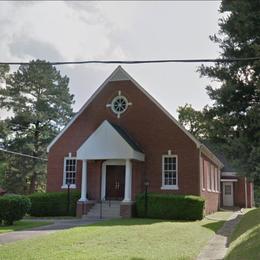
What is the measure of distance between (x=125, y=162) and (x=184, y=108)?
27.1 m

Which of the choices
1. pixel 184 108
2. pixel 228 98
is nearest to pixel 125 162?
pixel 228 98

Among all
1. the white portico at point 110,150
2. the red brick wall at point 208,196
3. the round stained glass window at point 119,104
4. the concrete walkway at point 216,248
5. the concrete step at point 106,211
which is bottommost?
the concrete walkway at point 216,248

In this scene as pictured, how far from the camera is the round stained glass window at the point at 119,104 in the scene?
2775cm

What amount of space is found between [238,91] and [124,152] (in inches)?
455

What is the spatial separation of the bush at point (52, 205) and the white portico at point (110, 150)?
925 mm

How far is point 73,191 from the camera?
26.8m

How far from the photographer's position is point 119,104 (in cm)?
2797

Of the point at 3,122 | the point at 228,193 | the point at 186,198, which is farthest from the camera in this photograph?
the point at 3,122

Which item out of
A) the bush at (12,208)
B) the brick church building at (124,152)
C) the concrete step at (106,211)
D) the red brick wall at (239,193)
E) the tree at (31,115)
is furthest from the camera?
the tree at (31,115)

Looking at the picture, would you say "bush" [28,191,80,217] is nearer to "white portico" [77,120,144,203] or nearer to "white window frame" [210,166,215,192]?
"white portico" [77,120,144,203]

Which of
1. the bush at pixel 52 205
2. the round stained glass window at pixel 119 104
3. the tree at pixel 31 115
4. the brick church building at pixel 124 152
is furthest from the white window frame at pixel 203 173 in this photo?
the tree at pixel 31 115

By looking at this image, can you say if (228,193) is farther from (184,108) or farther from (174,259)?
(174,259)

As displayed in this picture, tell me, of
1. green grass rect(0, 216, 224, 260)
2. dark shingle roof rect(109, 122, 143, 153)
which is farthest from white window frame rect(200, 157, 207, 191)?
green grass rect(0, 216, 224, 260)

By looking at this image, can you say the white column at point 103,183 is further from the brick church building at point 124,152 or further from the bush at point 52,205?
the bush at point 52,205
